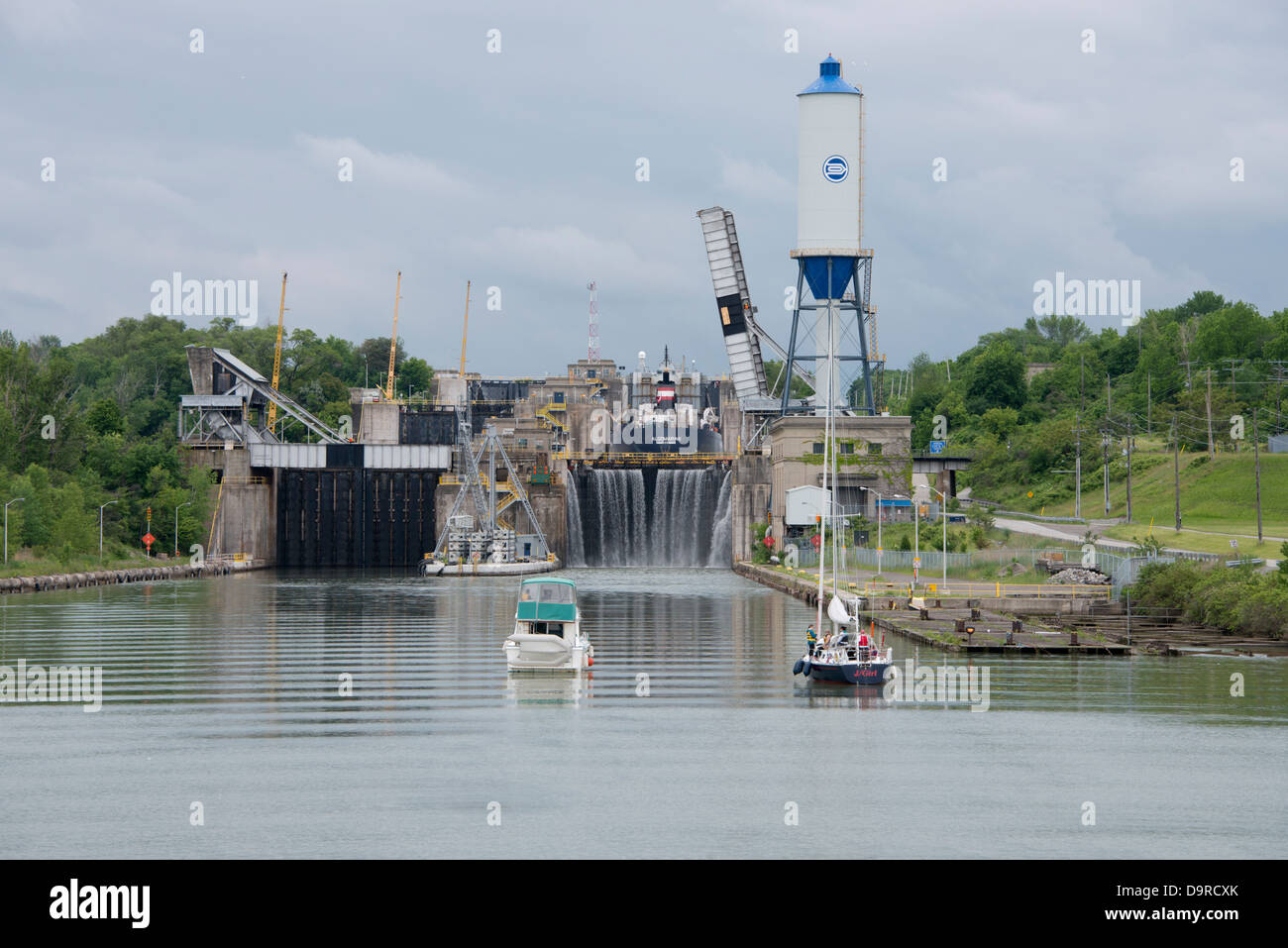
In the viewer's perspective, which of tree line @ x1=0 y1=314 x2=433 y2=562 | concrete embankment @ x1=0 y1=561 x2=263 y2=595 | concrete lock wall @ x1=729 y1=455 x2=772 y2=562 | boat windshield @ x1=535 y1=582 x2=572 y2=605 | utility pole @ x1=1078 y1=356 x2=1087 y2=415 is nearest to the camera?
boat windshield @ x1=535 y1=582 x2=572 y2=605

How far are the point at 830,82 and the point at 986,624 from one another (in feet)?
214

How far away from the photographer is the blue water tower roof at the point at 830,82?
119 m

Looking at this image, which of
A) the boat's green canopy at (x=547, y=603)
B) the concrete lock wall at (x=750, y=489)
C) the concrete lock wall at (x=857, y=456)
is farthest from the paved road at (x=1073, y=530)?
the boat's green canopy at (x=547, y=603)

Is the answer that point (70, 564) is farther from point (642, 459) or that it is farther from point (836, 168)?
point (836, 168)

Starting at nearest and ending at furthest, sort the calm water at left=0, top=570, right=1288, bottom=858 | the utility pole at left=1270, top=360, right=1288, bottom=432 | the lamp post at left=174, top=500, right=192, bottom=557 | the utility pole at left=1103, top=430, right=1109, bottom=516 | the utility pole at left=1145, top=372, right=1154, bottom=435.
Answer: the calm water at left=0, top=570, right=1288, bottom=858, the utility pole at left=1103, top=430, right=1109, bottom=516, the lamp post at left=174, top=500, right=192, bottom=557, the utility pole at left=1270, top=360, right=1288, bottom=432, the utility pole at left=1145, top=372, right=1154, bottom=435

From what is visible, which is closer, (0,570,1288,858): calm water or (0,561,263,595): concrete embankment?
(0,570,1288,858): calm water

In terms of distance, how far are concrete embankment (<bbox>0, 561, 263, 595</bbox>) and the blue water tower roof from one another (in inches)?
2322

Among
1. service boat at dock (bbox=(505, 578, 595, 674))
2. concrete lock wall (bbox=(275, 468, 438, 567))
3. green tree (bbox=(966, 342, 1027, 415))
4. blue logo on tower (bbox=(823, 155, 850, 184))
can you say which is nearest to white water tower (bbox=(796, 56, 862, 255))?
blue logo on tower (bbox=(823, 155, 850, 184))

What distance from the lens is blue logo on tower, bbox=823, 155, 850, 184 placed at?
4700 inches

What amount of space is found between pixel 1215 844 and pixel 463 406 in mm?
137819

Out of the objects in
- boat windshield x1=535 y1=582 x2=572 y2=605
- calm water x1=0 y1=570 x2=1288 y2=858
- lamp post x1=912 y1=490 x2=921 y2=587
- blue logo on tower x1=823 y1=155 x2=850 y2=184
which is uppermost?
blue logo on tower x1=823 y1=155 x2=850 y2=184

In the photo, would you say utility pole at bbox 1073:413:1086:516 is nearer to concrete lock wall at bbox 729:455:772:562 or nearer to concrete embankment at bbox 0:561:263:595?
concrete lock wall at bbox 729:455:772:562

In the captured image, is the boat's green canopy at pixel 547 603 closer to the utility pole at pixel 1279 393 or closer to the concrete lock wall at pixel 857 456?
the concrete lock wall at pixel 857 456

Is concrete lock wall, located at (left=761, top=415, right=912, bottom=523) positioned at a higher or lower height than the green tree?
lower
